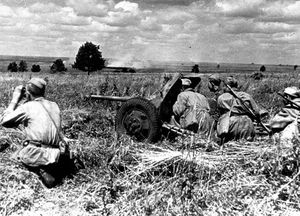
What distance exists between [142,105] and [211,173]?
2260mm

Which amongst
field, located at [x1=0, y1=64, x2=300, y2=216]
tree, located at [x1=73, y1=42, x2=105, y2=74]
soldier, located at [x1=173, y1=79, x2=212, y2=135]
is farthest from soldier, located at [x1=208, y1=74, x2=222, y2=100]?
tree, located at [x1=73, y1=42, x2=105, y2=74]

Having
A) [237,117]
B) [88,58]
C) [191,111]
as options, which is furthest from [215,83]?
[88,58]

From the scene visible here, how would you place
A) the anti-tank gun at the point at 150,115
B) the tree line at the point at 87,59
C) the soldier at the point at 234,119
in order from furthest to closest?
the tree line at the point at 87,59 < the anti-tank gun at the point at 150,115 < the soldier at the point at 234,119

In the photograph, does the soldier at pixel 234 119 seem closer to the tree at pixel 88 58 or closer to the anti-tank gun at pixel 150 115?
the anti-tank gun at pixel 150 115

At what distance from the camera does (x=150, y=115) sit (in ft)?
22.0

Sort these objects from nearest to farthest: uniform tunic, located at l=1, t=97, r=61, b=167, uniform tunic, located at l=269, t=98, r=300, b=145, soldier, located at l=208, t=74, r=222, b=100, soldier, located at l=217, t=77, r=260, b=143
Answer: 1. uniform tunic, located at l=1, t=97, r=61, b=167
2. uniform tunic, located at l=269, t=98, r=300, b=145
3. soldier, located at l=217, t=77, r=260, b=143
4. soldier, located at l=208, t=74, r=222, b=100

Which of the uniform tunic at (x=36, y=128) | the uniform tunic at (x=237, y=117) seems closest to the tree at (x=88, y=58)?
the uniform tunic at (x=237, y=117)

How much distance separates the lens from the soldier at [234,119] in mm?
6582

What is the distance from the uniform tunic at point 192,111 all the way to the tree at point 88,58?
4557 centimetres

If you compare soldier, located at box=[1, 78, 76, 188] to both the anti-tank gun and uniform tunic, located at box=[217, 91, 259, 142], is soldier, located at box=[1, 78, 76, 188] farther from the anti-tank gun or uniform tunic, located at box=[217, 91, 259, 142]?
uniform tunic, located at box=[217, 91, 259, 142]

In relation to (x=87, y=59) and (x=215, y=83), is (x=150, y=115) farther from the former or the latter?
(x=87, y=59)

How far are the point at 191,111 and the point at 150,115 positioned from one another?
821 millimetres

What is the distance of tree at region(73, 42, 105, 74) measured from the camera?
5209cm

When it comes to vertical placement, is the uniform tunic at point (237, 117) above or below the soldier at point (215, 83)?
below
